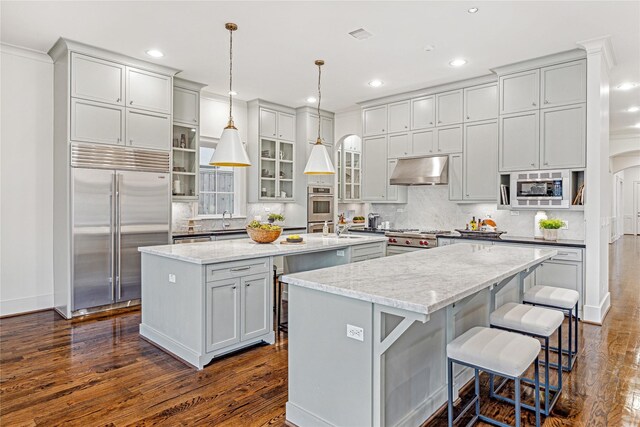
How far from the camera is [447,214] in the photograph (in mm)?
6055

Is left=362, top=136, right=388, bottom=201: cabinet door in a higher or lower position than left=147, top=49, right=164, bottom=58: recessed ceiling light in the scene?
lower

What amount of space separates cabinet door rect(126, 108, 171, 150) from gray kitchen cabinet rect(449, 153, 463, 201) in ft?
12.8

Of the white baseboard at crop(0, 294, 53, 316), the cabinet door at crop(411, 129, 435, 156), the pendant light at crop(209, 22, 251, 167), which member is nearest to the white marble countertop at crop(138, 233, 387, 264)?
the pendant light at crop(209, 22, 251, 167)

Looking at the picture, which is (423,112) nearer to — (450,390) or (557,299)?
(557,299)

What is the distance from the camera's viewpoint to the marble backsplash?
489cm

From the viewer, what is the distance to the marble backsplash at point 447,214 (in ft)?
16.0

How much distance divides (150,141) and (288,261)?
2.29m

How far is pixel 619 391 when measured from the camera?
271 centimetres

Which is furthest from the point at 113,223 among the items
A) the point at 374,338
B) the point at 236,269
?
the point at 374,338

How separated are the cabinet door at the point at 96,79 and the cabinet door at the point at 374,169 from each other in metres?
3.74

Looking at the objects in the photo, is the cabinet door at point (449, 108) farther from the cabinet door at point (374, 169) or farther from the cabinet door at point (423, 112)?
the cabinet door at point (374, 169)

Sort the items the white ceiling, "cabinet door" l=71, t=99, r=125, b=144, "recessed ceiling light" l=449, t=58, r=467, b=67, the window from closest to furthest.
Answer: the white ceiling → "cabinet door" l=71, t=99, r=125, b=144 → "recessed ceiling light" l=449, t=58, r=467, b=67 → the window

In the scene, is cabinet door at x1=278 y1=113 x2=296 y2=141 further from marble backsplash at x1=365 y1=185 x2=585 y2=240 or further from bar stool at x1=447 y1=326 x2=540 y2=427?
bar stool at x1=447 y1=326 x2=540 y2=427

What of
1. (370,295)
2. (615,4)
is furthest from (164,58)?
(615,4)
